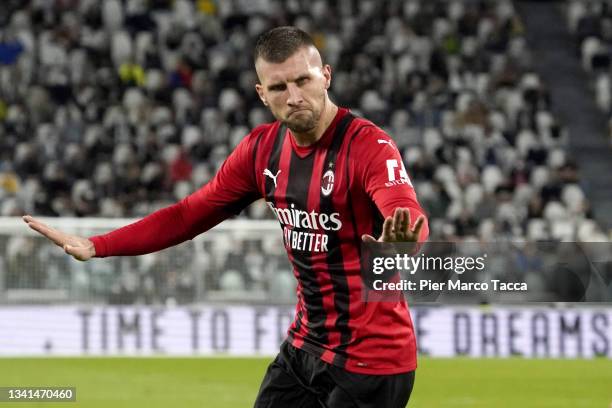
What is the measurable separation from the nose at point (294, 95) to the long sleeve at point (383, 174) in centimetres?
26

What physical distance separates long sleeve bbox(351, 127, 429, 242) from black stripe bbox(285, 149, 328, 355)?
0.25 metres

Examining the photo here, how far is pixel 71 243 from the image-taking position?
4.80 meters

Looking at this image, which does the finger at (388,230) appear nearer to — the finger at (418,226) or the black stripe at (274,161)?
the finger at (418,226)

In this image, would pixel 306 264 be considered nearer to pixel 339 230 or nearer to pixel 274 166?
pixel 339 230

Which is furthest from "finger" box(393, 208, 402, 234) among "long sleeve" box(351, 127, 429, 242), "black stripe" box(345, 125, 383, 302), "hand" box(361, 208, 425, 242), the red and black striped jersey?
"black stripe" box(345, 125, 383, 302)

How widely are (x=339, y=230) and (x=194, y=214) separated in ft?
2.62

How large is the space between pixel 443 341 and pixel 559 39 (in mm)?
9998

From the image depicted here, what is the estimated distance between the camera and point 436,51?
20.5 meters

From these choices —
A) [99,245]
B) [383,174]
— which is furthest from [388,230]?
[99,245]

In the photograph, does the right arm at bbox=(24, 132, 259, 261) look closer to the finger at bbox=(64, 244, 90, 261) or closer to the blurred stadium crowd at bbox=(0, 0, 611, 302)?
Result: the finger at bbox=(64, 244, 90, 261)

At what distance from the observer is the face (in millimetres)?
4344

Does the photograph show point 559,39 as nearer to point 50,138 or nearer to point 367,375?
point 50,138

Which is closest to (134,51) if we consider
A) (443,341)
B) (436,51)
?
(436,51)

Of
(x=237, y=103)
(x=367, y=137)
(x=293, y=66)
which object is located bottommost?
(x=367, y=137)
